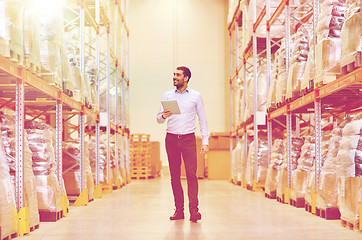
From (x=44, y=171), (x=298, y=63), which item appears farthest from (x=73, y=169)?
(x=298, y=63)

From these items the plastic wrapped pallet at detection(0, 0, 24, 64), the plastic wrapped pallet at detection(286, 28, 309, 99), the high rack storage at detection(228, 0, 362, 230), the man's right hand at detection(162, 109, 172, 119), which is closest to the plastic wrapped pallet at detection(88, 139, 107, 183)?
the high rack storage at detection(228, 0, 362, 230)

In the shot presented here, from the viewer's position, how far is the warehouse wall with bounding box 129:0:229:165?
69.0ft

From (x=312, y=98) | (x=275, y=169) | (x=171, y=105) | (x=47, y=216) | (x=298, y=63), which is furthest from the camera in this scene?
(x=275, y=169)


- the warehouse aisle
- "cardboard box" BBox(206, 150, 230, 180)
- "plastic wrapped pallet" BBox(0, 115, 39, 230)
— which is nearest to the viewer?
the warehouse aisle

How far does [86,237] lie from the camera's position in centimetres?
509

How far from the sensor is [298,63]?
8.13 meters

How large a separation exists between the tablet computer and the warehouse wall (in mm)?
15182

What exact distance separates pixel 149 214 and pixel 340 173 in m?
2.74

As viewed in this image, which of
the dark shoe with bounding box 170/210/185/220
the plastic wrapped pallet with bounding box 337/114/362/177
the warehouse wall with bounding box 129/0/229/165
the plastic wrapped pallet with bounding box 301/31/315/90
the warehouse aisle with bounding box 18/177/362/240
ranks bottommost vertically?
the warehouse aisle with bounding box 18/177/362/240

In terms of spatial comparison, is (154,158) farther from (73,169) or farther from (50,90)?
(50,90)

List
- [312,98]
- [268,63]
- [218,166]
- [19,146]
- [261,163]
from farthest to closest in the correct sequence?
[218,166] → [261,163] → [268,63] → [312,98] → [19,146]

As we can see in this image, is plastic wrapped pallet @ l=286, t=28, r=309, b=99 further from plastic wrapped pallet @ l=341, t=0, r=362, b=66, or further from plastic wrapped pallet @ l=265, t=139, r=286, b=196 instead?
plastic wrapped pallet @ l=341, t=0, r=362, b=66

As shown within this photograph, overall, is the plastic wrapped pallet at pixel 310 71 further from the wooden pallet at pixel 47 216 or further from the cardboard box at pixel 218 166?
the cardboard box at pixel 218 166

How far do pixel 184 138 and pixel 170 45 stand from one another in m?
15.5
